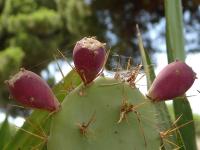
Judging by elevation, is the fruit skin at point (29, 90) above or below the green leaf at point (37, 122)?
above

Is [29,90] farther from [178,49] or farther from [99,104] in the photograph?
[178,49]

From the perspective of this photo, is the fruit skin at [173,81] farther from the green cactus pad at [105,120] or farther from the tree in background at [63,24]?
the tree in background at [63,24]

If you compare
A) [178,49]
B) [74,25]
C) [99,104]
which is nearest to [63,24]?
[74,25]

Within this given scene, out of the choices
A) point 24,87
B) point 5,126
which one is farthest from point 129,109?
point 5,126

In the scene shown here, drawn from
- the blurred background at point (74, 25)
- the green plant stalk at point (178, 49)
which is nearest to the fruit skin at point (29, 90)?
the green plant stalk at point (178, 49)

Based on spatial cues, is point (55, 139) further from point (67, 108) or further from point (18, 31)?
point (18, 31)
